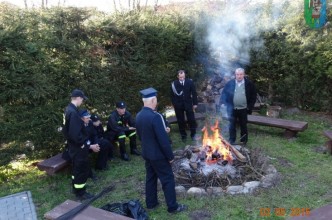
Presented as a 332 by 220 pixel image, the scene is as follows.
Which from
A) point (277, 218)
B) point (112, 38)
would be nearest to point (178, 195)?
point (277, 218)

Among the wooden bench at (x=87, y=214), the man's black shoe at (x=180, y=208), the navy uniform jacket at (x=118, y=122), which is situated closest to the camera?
the wooden bench at (x=87, y=214)

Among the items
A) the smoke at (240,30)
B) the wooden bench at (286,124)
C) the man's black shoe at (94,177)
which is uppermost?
the smoke at (240,30)

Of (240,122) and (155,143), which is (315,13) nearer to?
(240,122)

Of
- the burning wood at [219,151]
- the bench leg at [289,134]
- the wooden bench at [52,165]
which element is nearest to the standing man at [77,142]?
the wooden bench at [52,165]

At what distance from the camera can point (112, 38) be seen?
847cm

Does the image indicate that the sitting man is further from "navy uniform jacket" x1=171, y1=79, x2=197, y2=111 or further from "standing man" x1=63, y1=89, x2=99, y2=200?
"navy uniform jacket" x1=171, y1=79, x2=197, y2=111

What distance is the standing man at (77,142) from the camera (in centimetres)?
A: 552

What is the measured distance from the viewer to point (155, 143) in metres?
5.05

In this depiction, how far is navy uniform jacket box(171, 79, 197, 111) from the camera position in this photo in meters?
8.45

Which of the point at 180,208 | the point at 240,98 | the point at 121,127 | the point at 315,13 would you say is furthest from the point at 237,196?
the point at 315,13

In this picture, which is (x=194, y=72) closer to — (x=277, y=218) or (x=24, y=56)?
(x=24, y=56)

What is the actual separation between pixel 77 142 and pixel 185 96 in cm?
361

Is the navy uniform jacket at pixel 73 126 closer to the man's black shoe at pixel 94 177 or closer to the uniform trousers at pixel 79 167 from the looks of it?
the uniform trousers at pixel 79 167

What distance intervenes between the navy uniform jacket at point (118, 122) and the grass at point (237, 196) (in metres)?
0.73
